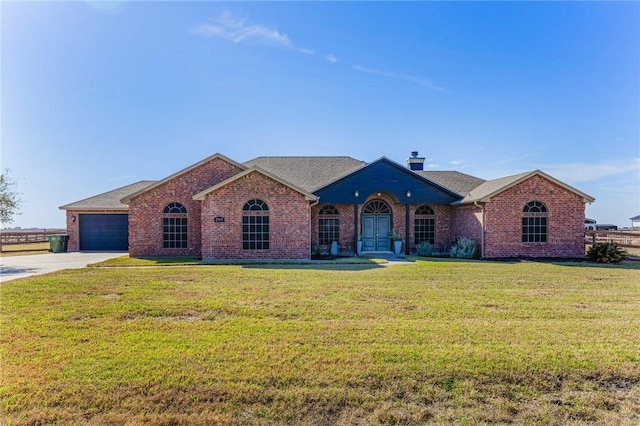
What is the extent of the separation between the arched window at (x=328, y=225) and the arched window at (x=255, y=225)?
3623 millimetres

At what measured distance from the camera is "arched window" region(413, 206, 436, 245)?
19.9m

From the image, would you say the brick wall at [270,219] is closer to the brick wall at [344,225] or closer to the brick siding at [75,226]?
the brick wall at [344,225]

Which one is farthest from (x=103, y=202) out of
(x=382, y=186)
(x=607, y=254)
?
(x=607, y=254)

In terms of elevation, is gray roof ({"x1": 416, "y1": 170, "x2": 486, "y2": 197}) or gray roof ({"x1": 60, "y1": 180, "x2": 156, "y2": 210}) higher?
gray roof ({"x1": 416, "y1": 170, "x2": 486, "y2": 197})

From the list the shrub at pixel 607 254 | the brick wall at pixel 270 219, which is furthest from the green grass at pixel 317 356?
the shrub at pixel 607 254

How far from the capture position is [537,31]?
49.4 feet

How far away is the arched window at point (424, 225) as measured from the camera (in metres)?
19.9

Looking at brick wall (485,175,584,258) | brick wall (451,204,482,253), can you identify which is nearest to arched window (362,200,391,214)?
brick wall (451,204,482,253)

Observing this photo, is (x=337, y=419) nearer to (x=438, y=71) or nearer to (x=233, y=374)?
(x=233, y=374)

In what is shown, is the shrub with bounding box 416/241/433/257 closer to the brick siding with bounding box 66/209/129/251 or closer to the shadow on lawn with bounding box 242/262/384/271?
the shadow on lawn with bounding box 242/262/384/271

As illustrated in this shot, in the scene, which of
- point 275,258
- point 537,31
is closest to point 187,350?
point 275,258

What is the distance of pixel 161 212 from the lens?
1750 cm

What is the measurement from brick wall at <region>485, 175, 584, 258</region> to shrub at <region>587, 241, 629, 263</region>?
168cm

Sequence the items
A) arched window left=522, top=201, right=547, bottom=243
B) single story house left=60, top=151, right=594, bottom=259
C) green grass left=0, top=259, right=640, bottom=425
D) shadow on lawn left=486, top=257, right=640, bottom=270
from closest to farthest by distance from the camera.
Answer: green grass left=0, top=259, right=640, bottom=425 → shadow on lawn left=486, top=257, right=640, bottom=270 → single story house left=60, top=151, right=594, bottom=259 → arched window left=522, top=201, right=547, bottom=243
